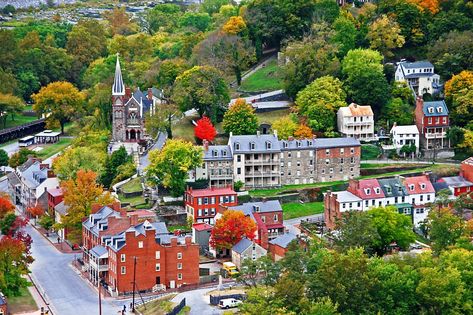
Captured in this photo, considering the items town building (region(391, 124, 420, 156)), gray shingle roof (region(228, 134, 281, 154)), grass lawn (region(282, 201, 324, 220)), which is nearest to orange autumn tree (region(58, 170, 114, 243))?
gray shingle roof (region(228, 134, 281, 154))

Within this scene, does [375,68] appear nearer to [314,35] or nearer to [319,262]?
[314,35]

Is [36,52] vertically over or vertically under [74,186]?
over

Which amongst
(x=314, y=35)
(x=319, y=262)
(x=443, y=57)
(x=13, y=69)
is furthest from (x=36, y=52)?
(x=319, y=262)

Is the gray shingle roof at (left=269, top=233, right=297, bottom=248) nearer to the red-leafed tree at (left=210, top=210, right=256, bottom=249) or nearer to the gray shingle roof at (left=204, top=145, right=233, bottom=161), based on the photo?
the red-leafed tree at (left=210, top=210, right=256, bottom=249)

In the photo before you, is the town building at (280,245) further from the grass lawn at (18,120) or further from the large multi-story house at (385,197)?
the grass lawn at (18,120)

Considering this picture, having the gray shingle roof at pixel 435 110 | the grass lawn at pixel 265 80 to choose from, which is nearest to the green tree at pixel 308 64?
the grass lawn at pixel 265 80

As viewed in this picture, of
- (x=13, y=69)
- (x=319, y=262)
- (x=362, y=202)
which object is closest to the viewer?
(x=319, y=262)
